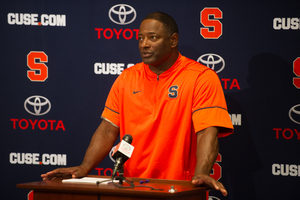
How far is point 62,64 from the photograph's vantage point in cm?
356

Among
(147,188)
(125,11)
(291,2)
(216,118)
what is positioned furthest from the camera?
(125,11)

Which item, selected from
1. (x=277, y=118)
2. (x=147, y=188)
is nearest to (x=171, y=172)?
(x=147, y=188)

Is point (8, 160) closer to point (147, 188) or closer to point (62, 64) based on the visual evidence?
point (62, 64)

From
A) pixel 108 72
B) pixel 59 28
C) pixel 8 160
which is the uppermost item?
pixel 59 28

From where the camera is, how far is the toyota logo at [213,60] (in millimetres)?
3330

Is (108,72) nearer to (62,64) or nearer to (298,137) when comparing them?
(62,64)

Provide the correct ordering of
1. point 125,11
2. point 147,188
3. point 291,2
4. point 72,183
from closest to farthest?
1. point 147,188
2. point 72,183
3. point 291,2
4. point 125,11

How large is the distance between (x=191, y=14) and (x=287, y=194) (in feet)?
5.72

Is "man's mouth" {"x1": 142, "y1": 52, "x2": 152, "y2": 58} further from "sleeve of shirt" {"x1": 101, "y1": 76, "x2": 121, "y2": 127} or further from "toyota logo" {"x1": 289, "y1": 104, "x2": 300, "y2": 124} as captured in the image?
"toyota logo" {"x1": 289, "y1": 104, "x2": 300, "y2": 124}

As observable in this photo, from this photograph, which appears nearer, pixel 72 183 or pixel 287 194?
pixel 72 183

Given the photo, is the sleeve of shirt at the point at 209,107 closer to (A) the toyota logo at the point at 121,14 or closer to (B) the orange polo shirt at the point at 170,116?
(B) the orange polo shirt at the point at 170,116

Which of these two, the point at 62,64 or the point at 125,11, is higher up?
the point at 125,11

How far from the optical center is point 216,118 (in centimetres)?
249

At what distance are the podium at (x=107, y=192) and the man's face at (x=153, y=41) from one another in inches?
37.8
